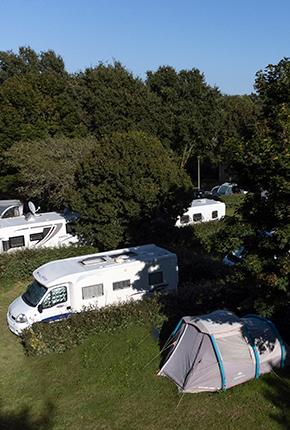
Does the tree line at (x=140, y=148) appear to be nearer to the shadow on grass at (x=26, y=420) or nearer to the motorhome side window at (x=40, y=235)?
the motorhome side window at (x=40, y=235)

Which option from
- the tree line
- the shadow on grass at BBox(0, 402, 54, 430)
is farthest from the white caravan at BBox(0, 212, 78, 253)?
the shadow on grass at BBox(0, 402, 54, 430)

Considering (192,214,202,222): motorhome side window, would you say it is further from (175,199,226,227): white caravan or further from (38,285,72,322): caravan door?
(38,285,72,322): caravan door

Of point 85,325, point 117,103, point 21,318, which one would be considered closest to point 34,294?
point 21,318

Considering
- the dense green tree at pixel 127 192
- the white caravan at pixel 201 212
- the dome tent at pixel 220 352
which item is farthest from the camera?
the white caravan at pixel 201 212

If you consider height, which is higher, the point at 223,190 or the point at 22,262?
the point at 223,190

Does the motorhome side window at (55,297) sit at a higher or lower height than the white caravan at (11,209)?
lower

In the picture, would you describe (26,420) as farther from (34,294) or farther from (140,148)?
(140,148)

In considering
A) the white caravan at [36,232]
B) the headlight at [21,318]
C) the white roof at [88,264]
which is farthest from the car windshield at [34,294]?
the white caravan at [36,232]
